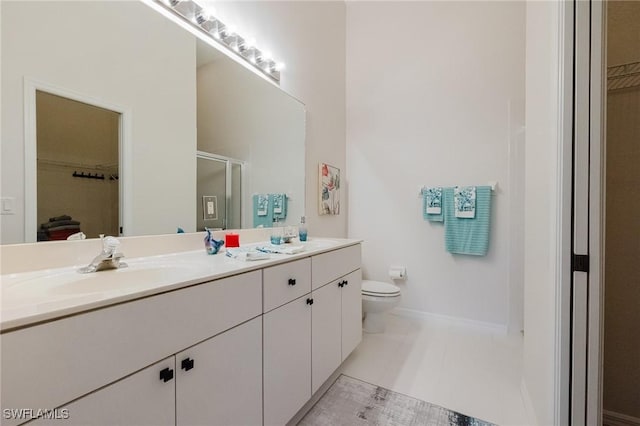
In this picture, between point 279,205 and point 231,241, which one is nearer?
point 231,241

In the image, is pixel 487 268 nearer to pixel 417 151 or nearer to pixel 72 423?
pixel 417 151

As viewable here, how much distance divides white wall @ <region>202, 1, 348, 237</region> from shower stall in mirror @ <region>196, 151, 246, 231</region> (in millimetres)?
740

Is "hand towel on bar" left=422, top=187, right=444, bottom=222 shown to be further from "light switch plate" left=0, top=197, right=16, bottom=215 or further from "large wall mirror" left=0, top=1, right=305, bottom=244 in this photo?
"light switch plate" left=0, top=197, right=16, bottom=215

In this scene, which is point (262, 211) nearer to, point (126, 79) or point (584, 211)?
point (126, 79)

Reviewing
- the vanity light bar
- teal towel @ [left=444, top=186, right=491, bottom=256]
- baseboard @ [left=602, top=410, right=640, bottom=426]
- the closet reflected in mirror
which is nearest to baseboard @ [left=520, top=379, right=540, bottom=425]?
baseboard @ [left=602, top=410, right=640, bottom=426]

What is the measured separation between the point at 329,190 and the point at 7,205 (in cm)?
211

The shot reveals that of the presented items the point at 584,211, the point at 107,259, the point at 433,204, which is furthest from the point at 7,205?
the point at 433,204

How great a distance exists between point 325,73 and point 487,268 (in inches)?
96.0

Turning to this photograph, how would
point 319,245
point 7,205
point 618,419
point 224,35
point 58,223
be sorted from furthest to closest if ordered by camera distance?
point 319,245, point 224,35, point 618,419, point 58,223, point 7,205

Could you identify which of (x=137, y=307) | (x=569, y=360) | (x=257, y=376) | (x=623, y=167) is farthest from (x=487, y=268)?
(x=137, y=307)

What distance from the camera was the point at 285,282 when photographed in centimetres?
120

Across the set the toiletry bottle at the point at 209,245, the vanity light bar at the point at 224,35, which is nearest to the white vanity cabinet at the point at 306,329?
the toiletry bottle at the point at 209,245

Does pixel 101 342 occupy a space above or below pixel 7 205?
below

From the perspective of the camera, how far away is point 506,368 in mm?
1857
